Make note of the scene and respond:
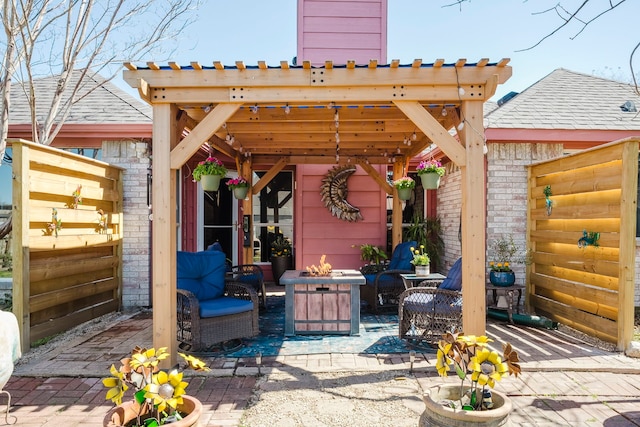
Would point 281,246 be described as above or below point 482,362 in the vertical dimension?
above

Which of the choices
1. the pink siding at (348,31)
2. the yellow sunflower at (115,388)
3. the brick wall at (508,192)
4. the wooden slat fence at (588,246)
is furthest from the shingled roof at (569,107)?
the yellow sunflower at (115,388)

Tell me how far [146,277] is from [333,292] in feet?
9.71

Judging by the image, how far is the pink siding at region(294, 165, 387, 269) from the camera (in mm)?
7828

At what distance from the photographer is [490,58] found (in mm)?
3658

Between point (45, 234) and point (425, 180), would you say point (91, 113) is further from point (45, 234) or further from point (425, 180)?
point (425, 180)

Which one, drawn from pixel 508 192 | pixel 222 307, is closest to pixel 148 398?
pixel 222 307

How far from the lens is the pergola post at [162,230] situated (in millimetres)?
3779

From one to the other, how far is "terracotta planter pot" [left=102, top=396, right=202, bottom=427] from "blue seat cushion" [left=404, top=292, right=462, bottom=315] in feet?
8.67

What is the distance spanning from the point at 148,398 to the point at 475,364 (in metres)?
1.47

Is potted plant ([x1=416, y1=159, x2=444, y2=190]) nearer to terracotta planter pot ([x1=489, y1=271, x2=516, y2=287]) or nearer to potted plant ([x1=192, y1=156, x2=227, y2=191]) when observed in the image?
terracotta planter pot ([x1=489, y1=271, x2=516, y2=287])

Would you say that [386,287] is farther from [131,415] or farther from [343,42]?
[131,415]

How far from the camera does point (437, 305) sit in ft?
14.0

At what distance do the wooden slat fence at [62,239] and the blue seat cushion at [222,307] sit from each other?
1.64 metres

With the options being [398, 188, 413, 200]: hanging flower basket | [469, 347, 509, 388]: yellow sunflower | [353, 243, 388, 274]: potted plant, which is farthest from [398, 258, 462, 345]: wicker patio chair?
[353, 243, 388, 274]: potted plant
